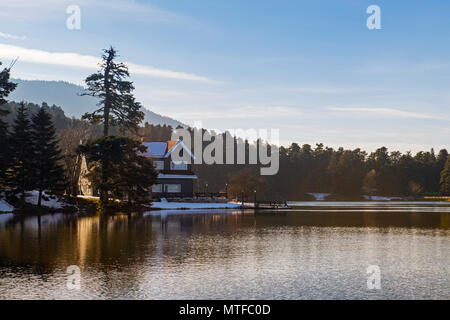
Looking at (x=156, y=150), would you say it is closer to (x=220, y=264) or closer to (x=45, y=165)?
(x=45, y=165)

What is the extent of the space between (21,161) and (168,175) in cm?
2243

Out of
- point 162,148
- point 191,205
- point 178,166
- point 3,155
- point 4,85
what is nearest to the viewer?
point 3,155

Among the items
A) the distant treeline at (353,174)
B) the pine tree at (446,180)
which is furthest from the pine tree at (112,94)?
Result: the pine tree at (446,180)

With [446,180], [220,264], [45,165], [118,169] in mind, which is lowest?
[220,264]

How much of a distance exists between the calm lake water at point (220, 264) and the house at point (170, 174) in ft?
126

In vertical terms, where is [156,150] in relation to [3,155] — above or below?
above

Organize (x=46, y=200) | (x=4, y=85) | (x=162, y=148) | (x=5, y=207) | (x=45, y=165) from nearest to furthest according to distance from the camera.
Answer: (x=4, y=85), (x=5, y=207), (x=45, y=165), (x=46, y=200), (x=162, y=148)

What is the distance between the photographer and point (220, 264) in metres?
18.6

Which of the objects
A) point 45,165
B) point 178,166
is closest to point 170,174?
point 178,166

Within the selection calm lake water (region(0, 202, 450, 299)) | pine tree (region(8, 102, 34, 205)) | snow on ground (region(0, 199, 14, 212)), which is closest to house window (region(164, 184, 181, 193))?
pine tree (region(8, 102, 34, 205))

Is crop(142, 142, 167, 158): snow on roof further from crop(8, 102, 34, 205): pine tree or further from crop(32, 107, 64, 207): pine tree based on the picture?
crop(8, 102, 34, 205): pine tree

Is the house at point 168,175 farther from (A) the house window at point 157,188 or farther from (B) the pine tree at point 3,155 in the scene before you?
(B) the pine tree at point 3,155

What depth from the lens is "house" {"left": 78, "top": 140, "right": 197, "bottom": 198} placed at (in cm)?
6950

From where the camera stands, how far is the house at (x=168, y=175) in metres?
69.5
